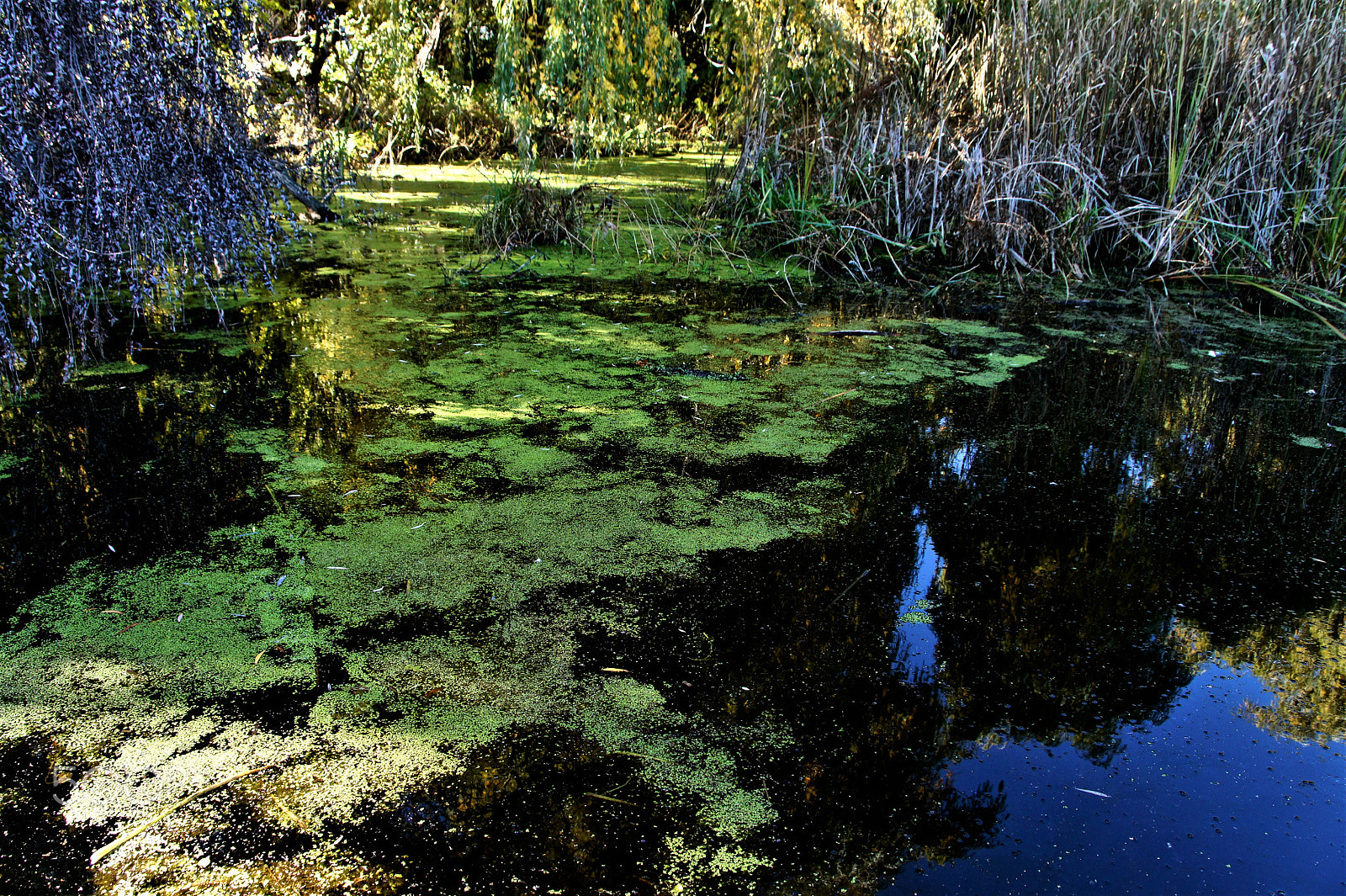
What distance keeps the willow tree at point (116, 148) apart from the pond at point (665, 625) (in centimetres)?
35

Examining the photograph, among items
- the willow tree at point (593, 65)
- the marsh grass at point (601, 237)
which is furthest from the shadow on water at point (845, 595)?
the willow tree at point (593, 65)

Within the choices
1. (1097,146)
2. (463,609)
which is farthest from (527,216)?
(463,609)

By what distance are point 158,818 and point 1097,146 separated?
14.2 ft

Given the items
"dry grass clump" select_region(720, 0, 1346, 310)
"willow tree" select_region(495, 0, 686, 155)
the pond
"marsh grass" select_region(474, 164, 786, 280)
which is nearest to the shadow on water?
the pond

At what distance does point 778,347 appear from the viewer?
3.21 meters

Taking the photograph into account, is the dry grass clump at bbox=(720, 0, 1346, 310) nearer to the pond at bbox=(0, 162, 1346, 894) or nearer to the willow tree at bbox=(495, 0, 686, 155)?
the willow tree at bbox=(495, 0, 686, 155)

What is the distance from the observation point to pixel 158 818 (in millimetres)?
1159

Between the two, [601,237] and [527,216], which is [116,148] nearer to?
[527,216]

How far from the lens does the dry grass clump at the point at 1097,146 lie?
3.87m

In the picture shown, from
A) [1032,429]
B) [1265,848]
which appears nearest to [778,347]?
[1032,429]

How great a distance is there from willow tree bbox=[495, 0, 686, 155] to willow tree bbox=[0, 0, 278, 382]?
69.8 inches

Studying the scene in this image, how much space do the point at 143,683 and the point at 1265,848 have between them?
158 centimetres

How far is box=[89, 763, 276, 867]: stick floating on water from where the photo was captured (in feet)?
3.64

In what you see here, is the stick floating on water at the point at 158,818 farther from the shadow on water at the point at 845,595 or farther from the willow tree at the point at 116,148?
the willow tree at the point at 116,148
